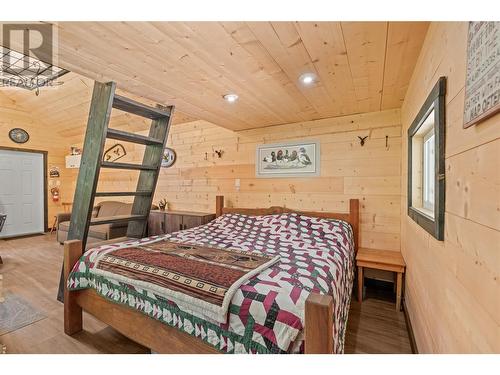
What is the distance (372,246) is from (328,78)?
1.94 m

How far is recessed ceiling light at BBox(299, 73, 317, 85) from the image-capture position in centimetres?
197

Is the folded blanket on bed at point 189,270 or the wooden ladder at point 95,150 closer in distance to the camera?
the folded blanket on bed at point 189,270

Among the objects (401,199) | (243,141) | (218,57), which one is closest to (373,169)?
(401,199)

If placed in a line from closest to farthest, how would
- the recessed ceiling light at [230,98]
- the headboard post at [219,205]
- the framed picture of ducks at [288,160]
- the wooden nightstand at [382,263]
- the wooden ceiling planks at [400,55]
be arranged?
the wooden ceiling planks at [400,55] → the wooden nightstand at [382,263] → the recessed ceiling light at [230,98] → the framed picture of ducks at [288,160] → the headboard post at [219,205]

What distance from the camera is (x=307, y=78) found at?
6.65ft

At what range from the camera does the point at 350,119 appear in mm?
2965

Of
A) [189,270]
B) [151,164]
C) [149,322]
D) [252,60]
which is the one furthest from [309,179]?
[149,322]

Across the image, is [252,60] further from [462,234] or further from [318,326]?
[318,326]

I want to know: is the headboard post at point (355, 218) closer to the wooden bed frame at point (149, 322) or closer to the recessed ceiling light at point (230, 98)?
the recessed ceiling light at point (230, 98)

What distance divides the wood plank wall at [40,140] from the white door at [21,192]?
0.61ft

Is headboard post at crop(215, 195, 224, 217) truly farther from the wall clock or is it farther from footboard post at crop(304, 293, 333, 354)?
the wall clock

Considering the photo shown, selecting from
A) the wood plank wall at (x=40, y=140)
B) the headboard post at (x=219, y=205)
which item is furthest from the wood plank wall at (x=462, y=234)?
→ the wood plank wall at (x=40, y=140)

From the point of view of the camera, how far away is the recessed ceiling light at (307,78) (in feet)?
6.48
